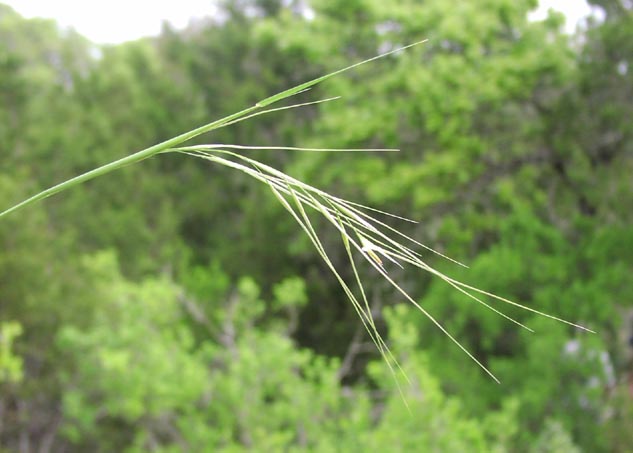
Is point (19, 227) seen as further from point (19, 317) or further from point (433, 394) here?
point (433, 394)

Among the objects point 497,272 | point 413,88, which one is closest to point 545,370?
point 497,272

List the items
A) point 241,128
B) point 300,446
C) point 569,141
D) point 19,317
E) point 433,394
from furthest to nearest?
1. point 241,128
2. point 569,141
3. point 19,317
4. point 300,446
5. point 433,394

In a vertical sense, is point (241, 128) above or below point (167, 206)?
above

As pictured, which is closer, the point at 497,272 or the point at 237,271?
the point at 497,272

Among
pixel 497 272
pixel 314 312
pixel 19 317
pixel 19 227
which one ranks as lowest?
pixel 314 312

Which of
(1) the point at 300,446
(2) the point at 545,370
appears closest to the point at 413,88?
(2) the point at 545,370

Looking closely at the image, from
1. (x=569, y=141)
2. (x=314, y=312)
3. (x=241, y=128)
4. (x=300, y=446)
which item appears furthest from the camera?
(x=241, y=128)

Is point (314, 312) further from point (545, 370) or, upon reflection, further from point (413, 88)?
point (545, 370)
